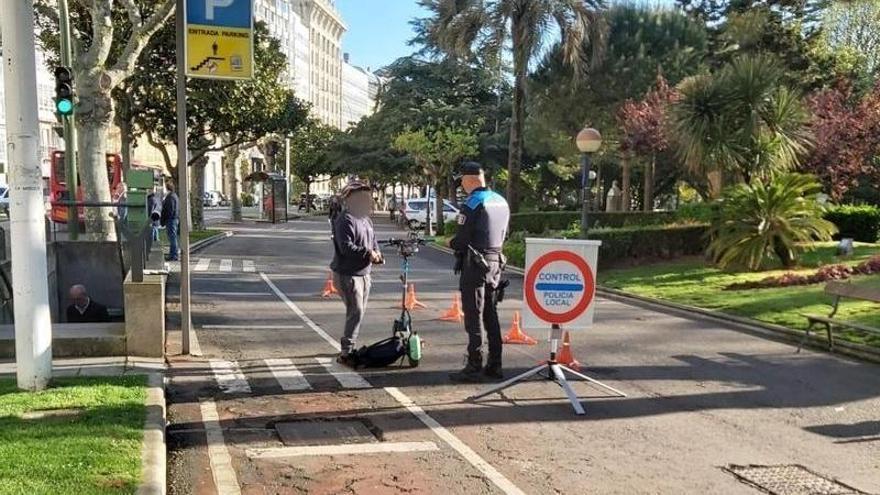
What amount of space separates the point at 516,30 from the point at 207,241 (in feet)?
41.7

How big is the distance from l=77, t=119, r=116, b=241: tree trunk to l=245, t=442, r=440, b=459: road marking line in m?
11.7

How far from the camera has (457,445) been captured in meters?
5.95

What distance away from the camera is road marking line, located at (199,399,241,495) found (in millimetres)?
5000

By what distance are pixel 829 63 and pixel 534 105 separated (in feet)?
42.0

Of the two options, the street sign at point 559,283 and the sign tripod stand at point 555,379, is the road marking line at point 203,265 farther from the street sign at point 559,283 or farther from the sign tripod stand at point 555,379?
the street sign at point 559,283

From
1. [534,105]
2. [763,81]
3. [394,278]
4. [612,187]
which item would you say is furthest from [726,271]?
[612,187]

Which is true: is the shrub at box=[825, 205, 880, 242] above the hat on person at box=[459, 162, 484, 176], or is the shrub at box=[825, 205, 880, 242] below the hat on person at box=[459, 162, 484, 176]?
below

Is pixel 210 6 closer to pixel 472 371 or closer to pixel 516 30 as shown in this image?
pixel 472 371

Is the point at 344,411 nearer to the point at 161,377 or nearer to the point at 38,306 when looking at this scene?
the point at 161,377

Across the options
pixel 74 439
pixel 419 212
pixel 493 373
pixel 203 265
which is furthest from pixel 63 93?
pixel 419 212

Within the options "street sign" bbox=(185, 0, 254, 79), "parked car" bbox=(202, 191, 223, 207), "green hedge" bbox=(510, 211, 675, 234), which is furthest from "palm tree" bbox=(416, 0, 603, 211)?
"parked car" bbox=(202, 191, 223, 207)

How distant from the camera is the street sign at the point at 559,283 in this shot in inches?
295

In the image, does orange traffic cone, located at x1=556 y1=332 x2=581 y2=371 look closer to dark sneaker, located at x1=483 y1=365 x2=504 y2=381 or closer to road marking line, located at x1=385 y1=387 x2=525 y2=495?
dark sneaker, located at x1=483 y1=365 x2=504 y2=381

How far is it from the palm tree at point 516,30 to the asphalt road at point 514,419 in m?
16.3
